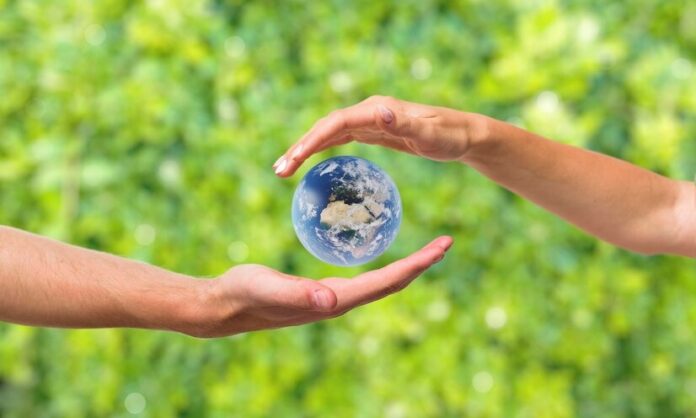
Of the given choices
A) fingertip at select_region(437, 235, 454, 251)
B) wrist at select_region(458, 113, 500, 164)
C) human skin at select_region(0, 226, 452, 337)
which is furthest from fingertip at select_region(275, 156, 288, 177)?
wrist at select_region(458, 113, 500, 164)

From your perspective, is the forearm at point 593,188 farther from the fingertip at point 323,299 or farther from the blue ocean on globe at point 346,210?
the fingertip at point 323,299

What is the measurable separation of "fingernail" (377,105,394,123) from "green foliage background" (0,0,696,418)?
5.80ft

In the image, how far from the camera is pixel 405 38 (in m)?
4.00

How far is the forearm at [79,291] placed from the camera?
2018mm

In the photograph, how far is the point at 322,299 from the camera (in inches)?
74.1

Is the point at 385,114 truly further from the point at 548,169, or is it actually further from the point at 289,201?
the point at 289,201

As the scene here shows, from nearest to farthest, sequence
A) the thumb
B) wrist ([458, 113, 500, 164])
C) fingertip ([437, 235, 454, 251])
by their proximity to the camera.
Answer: the thumb
fingertip ([437, 235, 454, 251])
wrist ([458, 113, 500, 164])

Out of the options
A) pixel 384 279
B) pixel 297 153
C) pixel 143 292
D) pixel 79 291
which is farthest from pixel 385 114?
pixel 79 291

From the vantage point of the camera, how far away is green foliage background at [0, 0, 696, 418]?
3900 millimetres

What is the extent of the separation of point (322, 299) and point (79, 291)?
21.5 inches

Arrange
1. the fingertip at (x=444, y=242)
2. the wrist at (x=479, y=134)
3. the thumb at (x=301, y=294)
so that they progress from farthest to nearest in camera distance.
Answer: the wrist at (x=479, y=134) < the fingertip at (x=444, y=242) < the thumb at (x=301, y=294)

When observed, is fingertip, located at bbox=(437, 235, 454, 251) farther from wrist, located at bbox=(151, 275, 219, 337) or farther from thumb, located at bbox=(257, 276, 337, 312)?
wrist, located at bbox=(151, 275, 219, 337)

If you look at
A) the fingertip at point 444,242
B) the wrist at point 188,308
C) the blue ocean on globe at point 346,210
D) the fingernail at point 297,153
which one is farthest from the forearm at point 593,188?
the wrist at point 188,308

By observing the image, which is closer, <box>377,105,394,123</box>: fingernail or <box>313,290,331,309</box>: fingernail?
<box>313,290,331,309</box>: fingernail
